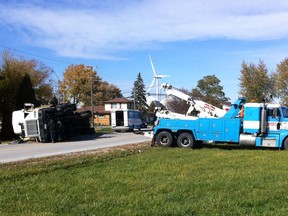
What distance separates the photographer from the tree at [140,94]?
352 ft

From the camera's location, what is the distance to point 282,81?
119ft

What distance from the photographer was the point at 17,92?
35438mm

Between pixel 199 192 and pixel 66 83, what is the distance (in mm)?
85410

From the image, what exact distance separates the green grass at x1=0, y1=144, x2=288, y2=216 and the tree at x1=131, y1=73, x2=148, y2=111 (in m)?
94.0

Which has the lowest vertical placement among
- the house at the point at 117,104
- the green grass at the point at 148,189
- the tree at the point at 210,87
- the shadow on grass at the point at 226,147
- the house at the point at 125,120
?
the shadow on grass at the point at 226,147

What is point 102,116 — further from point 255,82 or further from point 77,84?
point 255,82

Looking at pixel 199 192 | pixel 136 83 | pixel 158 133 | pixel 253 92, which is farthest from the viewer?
pixel 136 83

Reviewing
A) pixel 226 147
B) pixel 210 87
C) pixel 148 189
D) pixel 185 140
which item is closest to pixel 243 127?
pixel 226 147

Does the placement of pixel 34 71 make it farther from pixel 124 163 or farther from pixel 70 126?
pixel 124 163

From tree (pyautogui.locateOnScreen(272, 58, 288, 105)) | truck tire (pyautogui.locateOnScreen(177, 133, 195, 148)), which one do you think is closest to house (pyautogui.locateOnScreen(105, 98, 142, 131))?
tree (pyautogui.locateOnScreen(272, 58, 288, 105))

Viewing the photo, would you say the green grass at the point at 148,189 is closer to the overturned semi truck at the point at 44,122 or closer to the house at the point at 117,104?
the overturned semi truck at the point at 44,122

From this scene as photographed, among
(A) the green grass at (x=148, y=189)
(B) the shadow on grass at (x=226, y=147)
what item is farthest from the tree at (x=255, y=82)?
(A) the green grass at (x=148, y=189)

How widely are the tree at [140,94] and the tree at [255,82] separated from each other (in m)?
66.6

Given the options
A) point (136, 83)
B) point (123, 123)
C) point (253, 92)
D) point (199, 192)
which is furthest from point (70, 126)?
point (136, 83)
